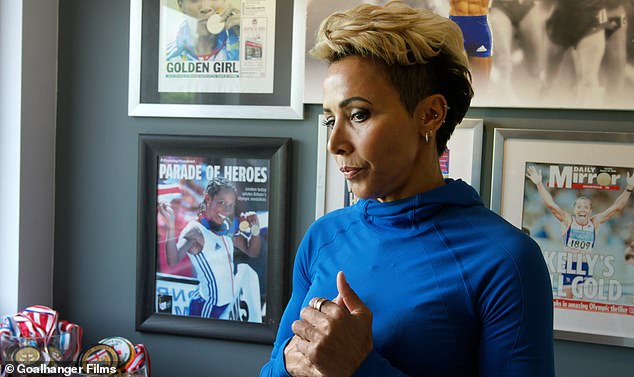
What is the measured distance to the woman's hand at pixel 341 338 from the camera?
702mm

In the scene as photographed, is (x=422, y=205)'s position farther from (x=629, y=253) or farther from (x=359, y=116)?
(x=629, y=253)

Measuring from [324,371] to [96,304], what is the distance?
4.59 feet

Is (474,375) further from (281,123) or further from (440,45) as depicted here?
(281,123)

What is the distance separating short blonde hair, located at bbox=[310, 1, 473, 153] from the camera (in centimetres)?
75

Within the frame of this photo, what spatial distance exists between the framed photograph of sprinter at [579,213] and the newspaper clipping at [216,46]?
70 cm

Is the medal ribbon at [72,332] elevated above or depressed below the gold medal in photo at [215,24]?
below

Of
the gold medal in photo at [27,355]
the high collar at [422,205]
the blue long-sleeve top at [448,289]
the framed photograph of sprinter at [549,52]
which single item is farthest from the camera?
the gold medal in photo at [27,355]

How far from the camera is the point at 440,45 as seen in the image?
0.76 meters

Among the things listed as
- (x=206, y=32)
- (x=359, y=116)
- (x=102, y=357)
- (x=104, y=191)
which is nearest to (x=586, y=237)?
(x=359, y=116)

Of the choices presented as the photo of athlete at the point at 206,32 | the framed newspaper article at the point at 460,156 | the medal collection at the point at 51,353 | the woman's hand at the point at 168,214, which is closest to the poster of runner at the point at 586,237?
Answer: the framed newspaper article at the point at 460,156

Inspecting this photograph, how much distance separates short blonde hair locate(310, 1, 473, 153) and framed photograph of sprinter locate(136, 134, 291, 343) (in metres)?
0.89

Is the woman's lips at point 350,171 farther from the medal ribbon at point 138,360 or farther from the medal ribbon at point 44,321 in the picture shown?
the medal ribbon at point 44,321

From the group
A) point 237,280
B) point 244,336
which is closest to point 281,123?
point 237,280

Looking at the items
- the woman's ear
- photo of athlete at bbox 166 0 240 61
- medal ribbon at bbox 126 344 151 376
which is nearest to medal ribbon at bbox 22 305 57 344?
medal ribbon at bbox 126 344 151 376
